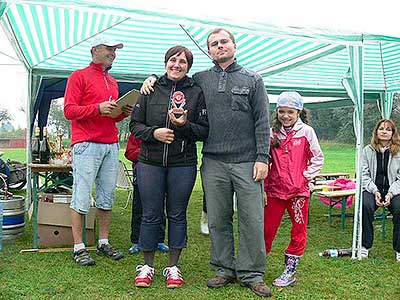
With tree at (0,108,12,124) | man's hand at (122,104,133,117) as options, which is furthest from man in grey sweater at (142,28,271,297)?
tree at (0,108,12,124)

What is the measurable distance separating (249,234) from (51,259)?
171 centimetres

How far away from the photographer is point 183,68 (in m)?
3.12

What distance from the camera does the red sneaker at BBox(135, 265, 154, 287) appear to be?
10.5 ft

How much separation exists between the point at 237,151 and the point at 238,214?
409 mm

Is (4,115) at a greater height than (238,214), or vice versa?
(4,115)

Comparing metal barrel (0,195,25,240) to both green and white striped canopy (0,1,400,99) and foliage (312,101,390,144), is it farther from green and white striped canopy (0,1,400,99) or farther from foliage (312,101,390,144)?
foliage (312,101,390,144)

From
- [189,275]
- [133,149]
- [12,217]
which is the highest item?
[133,149]

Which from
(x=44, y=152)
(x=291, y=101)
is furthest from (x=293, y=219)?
(x=44, y=152)

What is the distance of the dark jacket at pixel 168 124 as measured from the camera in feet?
10.1

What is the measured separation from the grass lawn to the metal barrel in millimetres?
82

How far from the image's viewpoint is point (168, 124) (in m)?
3.09

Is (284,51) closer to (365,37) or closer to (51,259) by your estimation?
(365,37)

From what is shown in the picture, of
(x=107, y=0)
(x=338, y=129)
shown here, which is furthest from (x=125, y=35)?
(x=338, y=129)

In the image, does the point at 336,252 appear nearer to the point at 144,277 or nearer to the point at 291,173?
the point at 291,173
